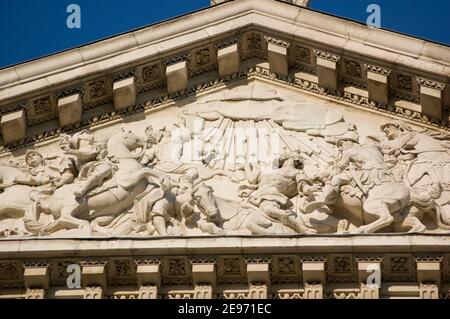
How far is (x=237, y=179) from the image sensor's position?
27.4 metres

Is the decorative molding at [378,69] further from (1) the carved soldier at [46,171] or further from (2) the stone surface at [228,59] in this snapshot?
(1) the carved soldier at [46,171]

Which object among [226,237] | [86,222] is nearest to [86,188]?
[86,222]

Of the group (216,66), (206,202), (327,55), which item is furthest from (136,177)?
(327,55)

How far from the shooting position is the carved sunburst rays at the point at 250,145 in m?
27.6

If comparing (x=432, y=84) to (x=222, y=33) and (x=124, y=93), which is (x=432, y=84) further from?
(x=124, y=93)

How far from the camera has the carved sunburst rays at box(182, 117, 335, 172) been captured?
2762 cm

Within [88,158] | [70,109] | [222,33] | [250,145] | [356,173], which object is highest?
[222,33]

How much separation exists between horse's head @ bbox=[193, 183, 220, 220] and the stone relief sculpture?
13mm

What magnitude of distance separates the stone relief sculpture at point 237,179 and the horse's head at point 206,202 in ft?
0.04

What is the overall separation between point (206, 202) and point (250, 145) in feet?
4.81

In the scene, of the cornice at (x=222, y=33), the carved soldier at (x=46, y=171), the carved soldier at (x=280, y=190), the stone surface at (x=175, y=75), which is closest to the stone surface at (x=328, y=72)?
the cornice at (x=222, y=33)

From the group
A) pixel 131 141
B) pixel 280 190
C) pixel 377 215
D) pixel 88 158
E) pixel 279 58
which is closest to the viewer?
pixel 377 215

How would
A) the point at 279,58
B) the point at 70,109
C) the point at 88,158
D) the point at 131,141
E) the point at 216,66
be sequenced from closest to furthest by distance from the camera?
the point at 88,158, the point at 131,141, the point at 70,109, the point at 279,58, the point at 216,66
